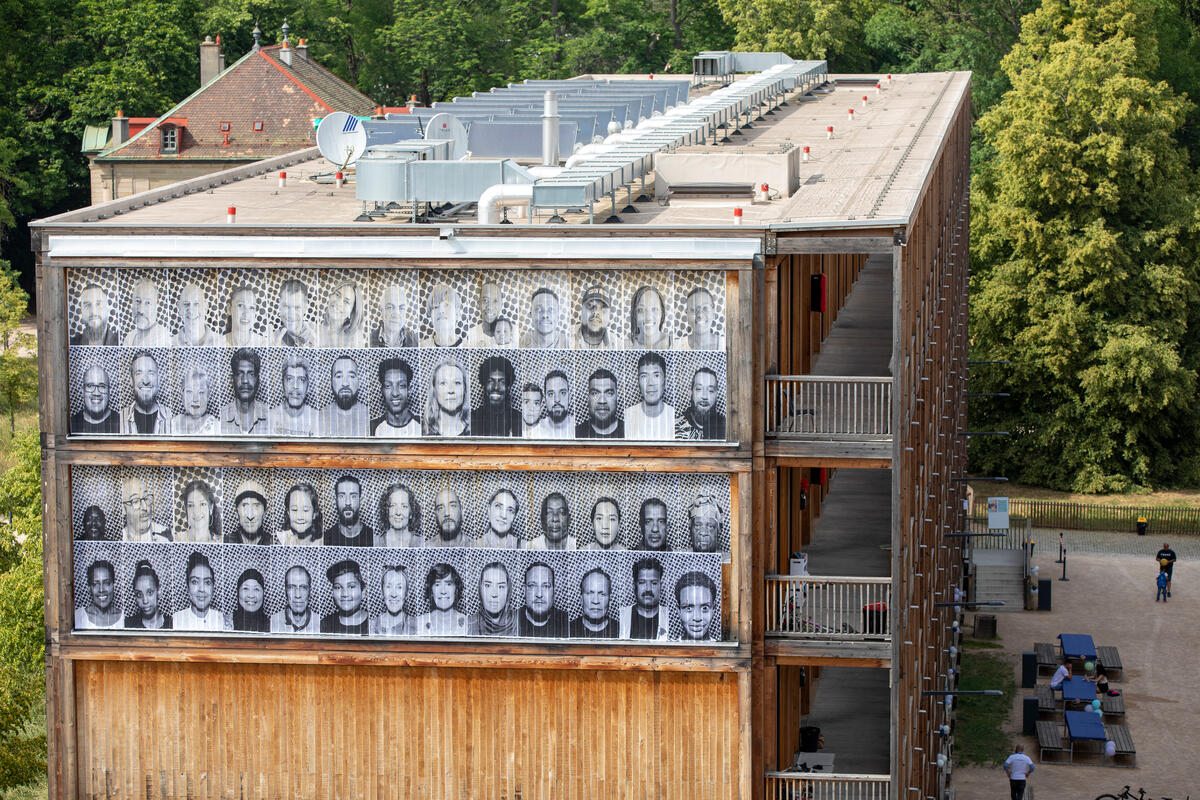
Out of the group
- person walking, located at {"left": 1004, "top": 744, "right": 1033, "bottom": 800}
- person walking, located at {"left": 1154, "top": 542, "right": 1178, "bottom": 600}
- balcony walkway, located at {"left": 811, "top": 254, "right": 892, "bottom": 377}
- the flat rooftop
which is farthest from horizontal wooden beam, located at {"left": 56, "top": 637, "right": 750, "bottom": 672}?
person walking, located at {"left": 1154, "top": 542, "right": 1178, "bottom": 600}

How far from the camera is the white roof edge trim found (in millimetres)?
29812

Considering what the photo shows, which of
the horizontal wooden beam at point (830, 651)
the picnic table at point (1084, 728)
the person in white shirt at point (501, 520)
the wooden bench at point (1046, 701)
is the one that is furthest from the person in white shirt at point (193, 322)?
the wooden bench at point (1046, 701)

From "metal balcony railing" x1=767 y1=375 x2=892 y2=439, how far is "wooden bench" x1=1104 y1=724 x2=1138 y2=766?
1950 cm

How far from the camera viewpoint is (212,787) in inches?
1244

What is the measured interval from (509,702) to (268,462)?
16.4ft

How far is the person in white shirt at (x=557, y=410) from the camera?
3052cm

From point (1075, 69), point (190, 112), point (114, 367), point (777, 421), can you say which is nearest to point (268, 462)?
point (114, 367)

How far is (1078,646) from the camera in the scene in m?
55.1

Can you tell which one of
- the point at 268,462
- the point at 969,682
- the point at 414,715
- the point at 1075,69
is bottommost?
the point at 969,682

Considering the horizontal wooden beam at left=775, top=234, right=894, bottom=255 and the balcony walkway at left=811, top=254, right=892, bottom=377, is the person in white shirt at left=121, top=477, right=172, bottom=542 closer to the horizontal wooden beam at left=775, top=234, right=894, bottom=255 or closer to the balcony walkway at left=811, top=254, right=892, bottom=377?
the horizontal wooden beam at left=775, top=234, right=894, bottom=255

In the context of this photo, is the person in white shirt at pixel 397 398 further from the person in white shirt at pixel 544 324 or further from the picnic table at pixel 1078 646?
the picnic table at pixel 1078 646

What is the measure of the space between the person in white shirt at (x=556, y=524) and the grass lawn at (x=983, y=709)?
20981mm

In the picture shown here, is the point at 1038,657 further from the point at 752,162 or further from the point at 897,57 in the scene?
the point at 897,57

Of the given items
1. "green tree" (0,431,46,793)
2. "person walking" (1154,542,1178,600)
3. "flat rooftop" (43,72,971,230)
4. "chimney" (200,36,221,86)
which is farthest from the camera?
"chimney" (200,36,221,86)
